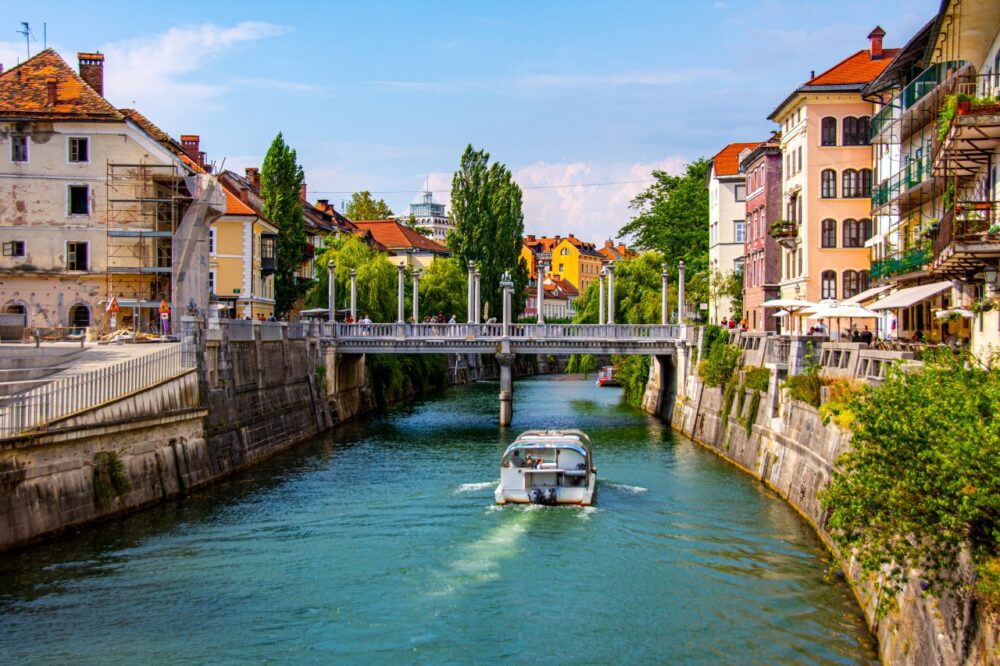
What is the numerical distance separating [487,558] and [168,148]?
3933cm

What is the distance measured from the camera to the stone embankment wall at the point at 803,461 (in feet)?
49.8

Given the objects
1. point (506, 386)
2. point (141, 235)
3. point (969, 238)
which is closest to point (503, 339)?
point (506, 386)

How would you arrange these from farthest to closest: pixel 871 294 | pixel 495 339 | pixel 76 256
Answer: pixel 495 339 < pixel 76 256 < pixel 871 294

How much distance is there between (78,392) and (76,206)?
25.2 meters

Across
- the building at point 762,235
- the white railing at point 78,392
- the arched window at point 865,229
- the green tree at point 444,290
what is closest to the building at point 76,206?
the white railing at point 78,392

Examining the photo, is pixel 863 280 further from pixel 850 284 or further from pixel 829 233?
pixel 829 233

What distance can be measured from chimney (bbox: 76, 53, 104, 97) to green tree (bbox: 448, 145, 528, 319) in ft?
113

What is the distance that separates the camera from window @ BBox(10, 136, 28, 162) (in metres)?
50.6

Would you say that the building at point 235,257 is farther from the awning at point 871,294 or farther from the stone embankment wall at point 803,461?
the awning at point 871,294

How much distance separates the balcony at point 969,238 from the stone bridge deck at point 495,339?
30.0m

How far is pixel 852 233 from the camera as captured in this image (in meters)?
56.2

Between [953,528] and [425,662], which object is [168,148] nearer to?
[425,662]

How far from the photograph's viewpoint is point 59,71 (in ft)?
178

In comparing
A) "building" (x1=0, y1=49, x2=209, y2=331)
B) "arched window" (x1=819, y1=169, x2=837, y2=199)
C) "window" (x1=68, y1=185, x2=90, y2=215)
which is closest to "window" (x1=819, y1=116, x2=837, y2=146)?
"arched window" (x1=819, y1=169, x2=837, y2=199)
